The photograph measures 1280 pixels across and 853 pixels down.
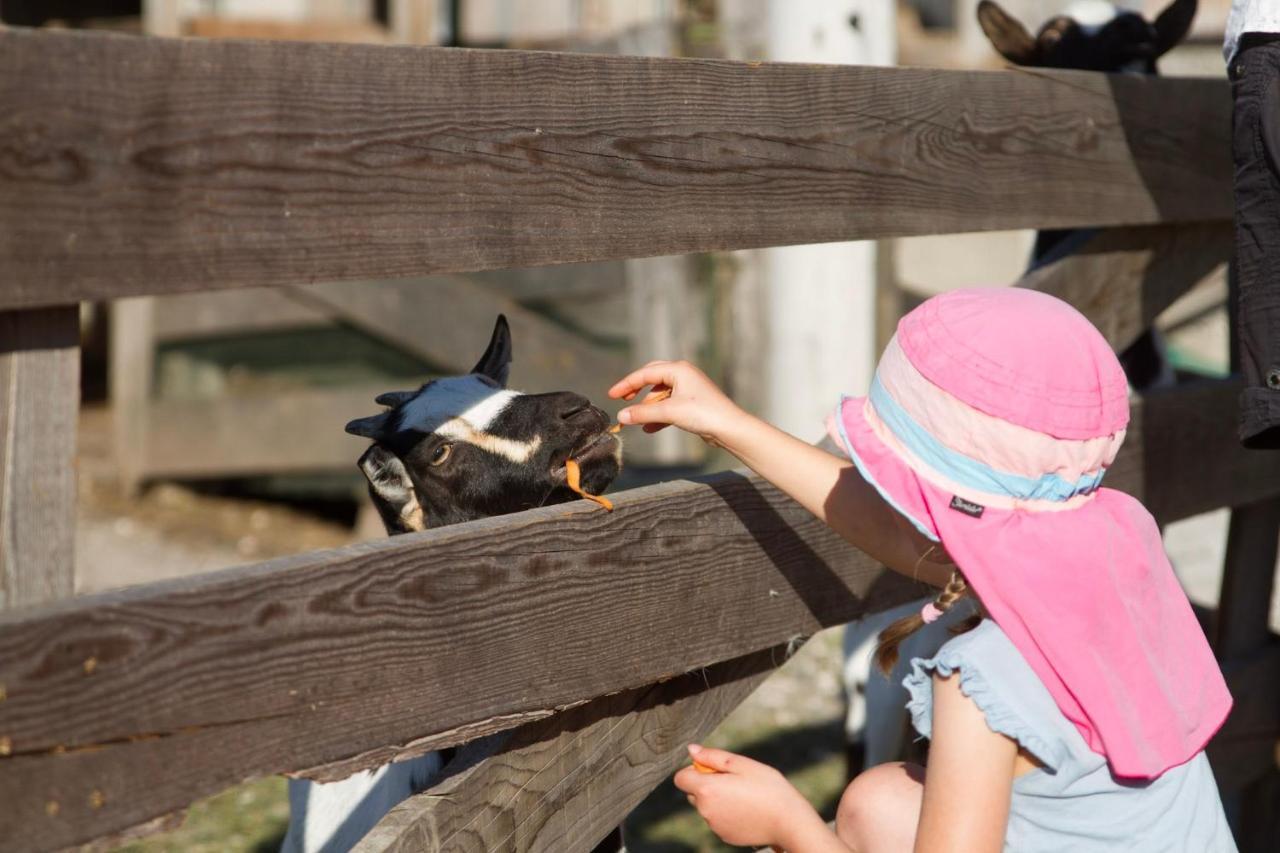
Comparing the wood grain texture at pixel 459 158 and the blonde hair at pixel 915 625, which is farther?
the blonde hair at pixel 915 625

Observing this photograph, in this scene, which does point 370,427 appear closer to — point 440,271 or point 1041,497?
point 440,271

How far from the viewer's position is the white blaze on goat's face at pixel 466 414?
3.15 meters

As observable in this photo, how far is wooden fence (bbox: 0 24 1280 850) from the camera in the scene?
5.34ft

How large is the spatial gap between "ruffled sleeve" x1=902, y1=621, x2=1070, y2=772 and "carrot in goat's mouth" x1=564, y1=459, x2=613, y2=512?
0.56 meters

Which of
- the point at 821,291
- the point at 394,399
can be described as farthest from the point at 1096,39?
the point at 394,399

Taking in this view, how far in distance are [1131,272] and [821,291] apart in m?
2.06

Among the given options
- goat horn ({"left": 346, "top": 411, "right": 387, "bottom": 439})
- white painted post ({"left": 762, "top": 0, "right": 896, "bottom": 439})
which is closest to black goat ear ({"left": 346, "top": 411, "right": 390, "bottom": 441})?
goat horn ({"left": 346, "top": 411, "right": 387, "bottom": 439})

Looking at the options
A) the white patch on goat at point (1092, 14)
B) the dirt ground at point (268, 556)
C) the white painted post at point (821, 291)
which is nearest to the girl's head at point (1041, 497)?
the dirt ground at point (268, 556)

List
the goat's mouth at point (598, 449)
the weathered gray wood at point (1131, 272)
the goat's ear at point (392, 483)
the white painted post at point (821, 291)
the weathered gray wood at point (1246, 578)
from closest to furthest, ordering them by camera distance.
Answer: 1. the goat's mouth at point (598, 449)
2. the weathered gray wood at point (1131, 272)
3. the goat's ear at point (392, 483)
4. the weathered gray wood at point (1246, 578)
5. the white painted post at point (821, 291)

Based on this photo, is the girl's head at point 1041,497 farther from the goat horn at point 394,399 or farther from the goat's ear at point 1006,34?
the goat's ear at point 1006,34

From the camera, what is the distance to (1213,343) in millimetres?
8891

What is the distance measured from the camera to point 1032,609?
1.92 metres

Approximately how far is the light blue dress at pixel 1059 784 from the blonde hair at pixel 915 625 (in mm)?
64

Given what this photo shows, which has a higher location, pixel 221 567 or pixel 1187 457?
pixel 1187 457
